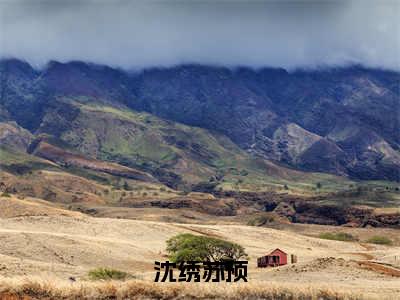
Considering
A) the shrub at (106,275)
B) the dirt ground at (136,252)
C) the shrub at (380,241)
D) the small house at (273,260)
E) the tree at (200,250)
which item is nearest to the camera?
→ the shrub at (106,275)

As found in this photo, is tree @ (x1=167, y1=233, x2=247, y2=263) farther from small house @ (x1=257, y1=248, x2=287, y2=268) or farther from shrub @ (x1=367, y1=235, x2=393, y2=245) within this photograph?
shrub @ (x1=367, y1=235, x2=393, y2=245)

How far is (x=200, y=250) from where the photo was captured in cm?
6334

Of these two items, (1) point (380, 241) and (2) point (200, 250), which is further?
(1) point (380, 241)

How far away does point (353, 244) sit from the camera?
115812mm

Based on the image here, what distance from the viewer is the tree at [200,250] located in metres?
61.9

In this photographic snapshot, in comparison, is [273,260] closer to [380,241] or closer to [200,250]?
[200,250]

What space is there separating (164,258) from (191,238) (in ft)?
22.2

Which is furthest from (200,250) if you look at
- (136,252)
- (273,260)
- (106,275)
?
(106,275)

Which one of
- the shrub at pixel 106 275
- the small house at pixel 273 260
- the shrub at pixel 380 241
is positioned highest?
the shrub at pixel 380 241

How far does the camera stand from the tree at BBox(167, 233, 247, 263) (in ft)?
203

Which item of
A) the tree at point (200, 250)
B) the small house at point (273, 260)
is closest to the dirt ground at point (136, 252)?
the small house at point (273, 260)

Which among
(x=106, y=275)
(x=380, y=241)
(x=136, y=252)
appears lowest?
(x=106, y=275)

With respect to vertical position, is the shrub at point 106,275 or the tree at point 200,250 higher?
the tree at point 200,250

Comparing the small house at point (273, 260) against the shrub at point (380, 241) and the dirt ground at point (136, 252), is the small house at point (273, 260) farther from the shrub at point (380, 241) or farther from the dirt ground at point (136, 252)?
the shrub at point (380, 241)
